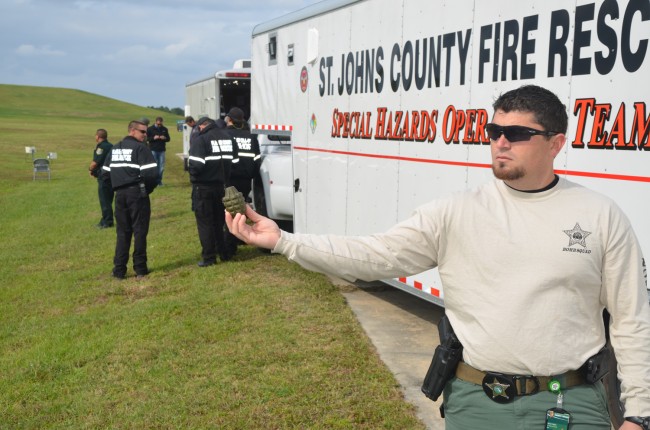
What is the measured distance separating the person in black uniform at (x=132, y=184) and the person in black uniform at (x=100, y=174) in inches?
183

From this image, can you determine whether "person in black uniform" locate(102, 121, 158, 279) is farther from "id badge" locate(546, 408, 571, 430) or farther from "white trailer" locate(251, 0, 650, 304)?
"id badge" locate(546, 408, 571, 430)

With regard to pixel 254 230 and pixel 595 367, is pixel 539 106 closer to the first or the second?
pixel 595 367

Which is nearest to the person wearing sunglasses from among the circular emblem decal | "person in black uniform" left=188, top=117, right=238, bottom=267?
the circular emblem decal

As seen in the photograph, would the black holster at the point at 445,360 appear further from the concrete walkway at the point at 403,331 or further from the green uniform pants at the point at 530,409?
the concrete walkway at the point at 403,331

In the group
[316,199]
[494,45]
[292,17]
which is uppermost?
[292,17]

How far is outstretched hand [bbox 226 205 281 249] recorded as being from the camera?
8.80ft

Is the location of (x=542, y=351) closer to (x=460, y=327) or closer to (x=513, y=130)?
(x=460, y=327)

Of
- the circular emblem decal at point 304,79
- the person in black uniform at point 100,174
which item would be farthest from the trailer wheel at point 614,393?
the person in black uniform at point 100,174

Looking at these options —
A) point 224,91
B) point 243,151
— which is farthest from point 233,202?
point 224,91

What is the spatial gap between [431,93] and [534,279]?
162 inches

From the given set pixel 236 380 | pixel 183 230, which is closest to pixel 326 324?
pixel 236 380

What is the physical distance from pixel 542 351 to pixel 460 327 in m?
0.32

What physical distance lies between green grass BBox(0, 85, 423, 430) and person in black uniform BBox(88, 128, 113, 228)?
80.2 inches

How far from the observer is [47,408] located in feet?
18.4
